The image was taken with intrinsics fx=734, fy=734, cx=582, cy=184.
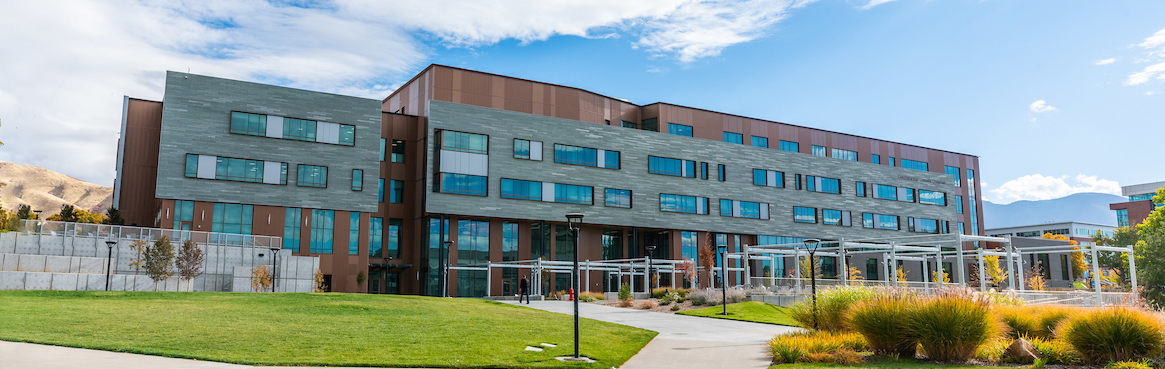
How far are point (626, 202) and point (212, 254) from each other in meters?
30.6

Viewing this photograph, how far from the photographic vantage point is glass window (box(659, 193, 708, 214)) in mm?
61219

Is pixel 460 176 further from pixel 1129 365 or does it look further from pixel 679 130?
pixel 1129 365

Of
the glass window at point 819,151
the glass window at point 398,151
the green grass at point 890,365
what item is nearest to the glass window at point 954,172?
the glass window at point 819,151

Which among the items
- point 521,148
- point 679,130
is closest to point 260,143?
point 521,148

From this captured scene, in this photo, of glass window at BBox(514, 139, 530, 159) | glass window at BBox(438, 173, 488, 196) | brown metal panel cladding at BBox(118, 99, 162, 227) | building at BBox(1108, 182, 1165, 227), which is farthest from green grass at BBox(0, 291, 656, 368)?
building at BBox(1108, 182, 1165, 227)

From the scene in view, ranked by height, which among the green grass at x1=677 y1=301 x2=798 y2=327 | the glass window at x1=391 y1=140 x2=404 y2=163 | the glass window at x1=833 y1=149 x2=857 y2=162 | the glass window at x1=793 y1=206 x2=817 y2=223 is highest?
the glass window at x1=833 y1=149 x2=857 y2=162

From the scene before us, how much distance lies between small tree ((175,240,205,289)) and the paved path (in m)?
20.9

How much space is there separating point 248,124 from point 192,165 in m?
4.15

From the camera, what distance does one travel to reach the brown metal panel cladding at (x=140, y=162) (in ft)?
162

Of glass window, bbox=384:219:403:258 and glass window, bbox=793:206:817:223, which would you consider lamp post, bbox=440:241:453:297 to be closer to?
glass window, bbox=384:219:403:258

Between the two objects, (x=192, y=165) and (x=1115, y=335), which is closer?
(x=1115, y=335)

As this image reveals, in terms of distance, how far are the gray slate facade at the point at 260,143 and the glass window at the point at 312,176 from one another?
0.89ft

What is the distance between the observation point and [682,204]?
204ft

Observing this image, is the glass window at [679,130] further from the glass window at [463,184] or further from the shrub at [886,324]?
the shrub at [886,324]
